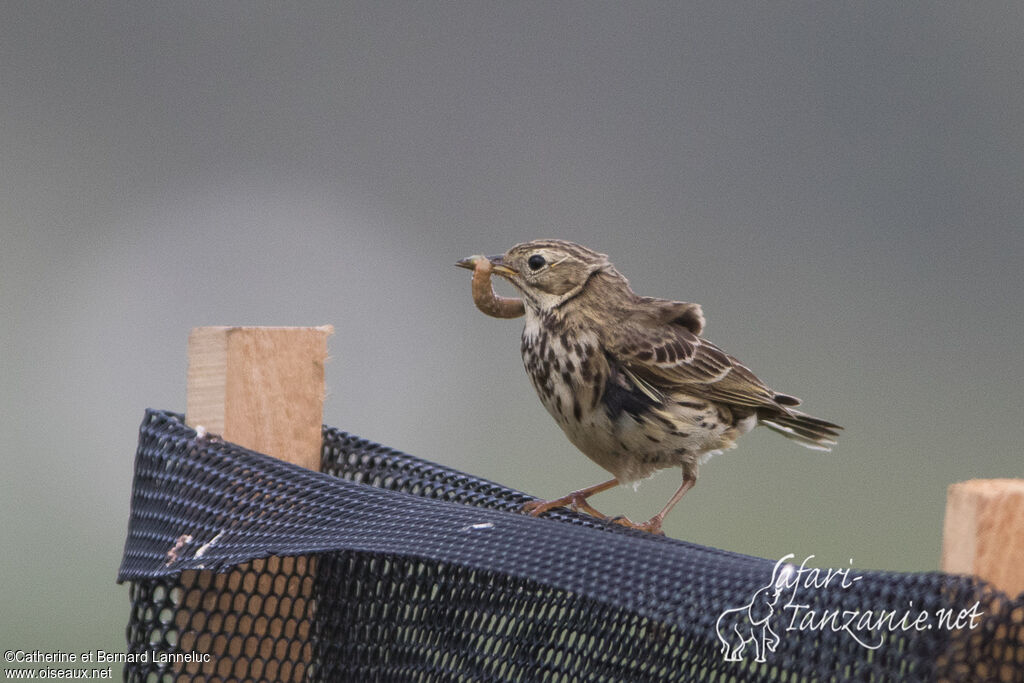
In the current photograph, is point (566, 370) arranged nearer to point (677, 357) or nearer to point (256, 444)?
point (677, 357)

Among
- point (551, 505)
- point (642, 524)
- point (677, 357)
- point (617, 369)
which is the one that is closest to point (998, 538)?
point (551, 505)

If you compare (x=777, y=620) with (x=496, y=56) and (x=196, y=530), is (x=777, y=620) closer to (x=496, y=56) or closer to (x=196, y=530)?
(x=196, y=530)

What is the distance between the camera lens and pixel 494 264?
404cm

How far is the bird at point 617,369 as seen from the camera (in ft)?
12.1

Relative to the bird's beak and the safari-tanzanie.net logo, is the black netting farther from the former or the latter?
the bird's beak

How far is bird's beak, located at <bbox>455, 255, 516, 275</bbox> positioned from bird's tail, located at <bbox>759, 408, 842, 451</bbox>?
99 centimetres

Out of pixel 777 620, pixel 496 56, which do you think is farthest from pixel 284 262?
pixel 777 620

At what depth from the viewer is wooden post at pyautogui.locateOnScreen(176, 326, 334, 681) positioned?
2771 millimetres

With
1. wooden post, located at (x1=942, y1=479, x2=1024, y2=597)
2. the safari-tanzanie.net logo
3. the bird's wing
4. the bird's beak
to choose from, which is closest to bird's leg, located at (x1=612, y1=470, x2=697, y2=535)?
the bird's wing

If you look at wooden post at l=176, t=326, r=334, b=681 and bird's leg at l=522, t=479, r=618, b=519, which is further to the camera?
bird's leg at l=522, t=479, r=618, b=519

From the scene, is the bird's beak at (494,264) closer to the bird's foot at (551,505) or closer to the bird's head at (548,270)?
the bird's head at (548,270)

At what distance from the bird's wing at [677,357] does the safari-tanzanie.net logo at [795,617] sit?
5.31 ft

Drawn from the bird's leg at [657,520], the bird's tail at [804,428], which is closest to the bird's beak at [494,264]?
the bird's leg at [657,520]

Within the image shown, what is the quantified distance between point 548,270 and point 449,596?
59.9 inches
